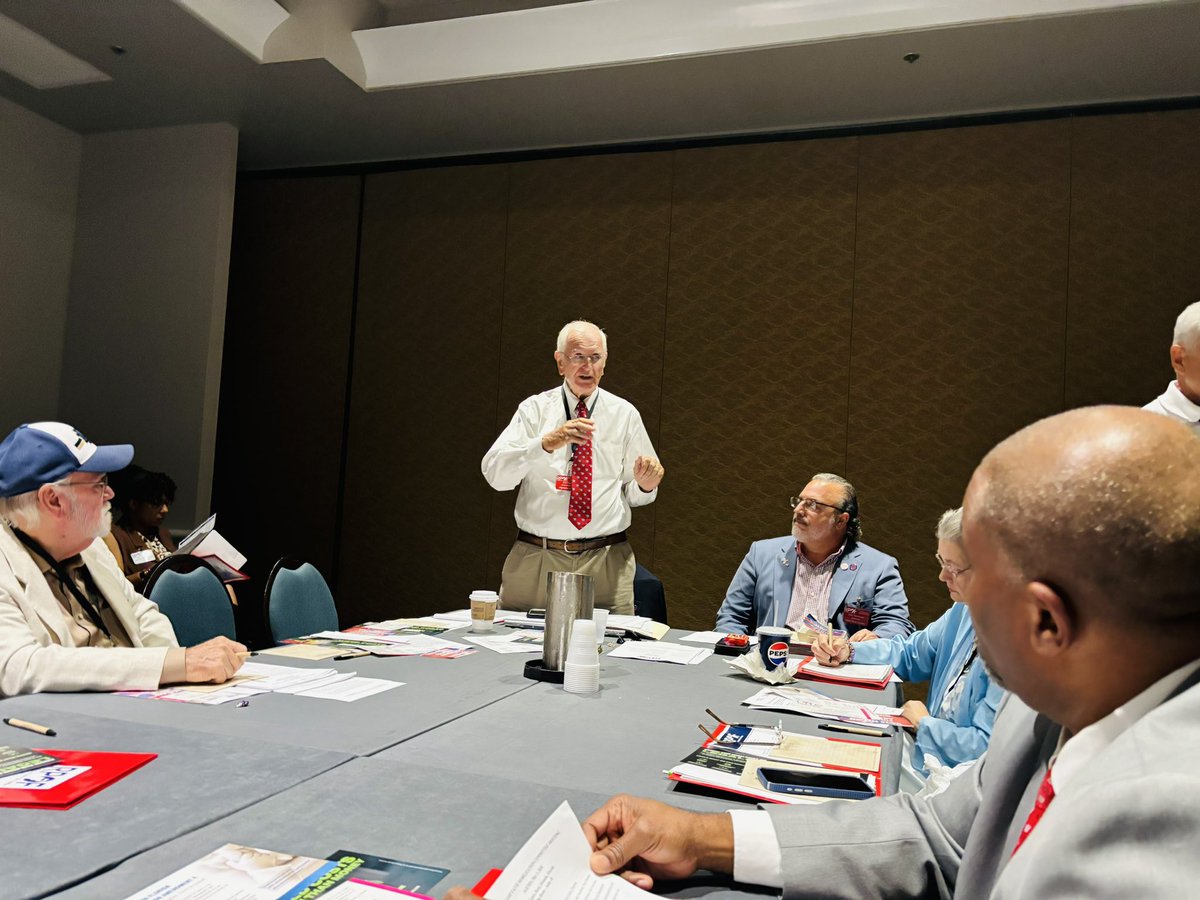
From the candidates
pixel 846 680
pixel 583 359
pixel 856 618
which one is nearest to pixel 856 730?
pixel 846 680

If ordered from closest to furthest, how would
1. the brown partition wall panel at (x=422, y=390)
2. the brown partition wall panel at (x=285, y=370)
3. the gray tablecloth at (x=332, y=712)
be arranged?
1. the gray tablecloth at (x=332, y=712)
2. the brown partition wall panel at (x=422, y=390)
3. the brown partition wall panel at (x=285, y=370)

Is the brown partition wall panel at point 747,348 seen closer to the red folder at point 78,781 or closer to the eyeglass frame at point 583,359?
the eyeglass frame at point 583,359

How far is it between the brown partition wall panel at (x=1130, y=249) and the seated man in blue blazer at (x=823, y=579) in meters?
1.93

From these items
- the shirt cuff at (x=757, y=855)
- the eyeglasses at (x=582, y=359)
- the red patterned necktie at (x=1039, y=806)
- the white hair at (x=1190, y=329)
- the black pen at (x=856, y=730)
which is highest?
the white hair at (x=1190, y=329)

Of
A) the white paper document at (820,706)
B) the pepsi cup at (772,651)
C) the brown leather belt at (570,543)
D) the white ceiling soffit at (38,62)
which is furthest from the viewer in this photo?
the white ceiling soffit at (38,62)

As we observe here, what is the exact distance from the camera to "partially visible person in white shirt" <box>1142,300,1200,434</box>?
2.59 m

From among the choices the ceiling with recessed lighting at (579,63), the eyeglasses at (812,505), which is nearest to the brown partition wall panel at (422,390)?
the ceiling with recessed lighting at (579,63)

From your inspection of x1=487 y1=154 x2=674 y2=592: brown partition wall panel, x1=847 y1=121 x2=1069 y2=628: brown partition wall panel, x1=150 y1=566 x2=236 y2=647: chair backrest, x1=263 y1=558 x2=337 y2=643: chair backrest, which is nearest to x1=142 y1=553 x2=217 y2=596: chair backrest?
x1=150 y1=566 x2=236 y2=647: chair backrest

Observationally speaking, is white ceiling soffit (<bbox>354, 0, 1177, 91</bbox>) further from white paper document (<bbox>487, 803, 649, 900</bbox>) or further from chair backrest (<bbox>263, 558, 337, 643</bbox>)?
white paper document (<bbox>487, 803, 649, 900</bbox>)

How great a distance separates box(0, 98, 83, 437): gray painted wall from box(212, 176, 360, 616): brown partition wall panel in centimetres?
98

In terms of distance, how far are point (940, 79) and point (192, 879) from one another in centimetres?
458

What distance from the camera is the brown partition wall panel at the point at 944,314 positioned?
14.8 feet

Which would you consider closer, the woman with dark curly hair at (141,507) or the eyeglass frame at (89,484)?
the eyeglass frame at (89,484)

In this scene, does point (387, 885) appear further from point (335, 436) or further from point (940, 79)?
point (335, 436)
